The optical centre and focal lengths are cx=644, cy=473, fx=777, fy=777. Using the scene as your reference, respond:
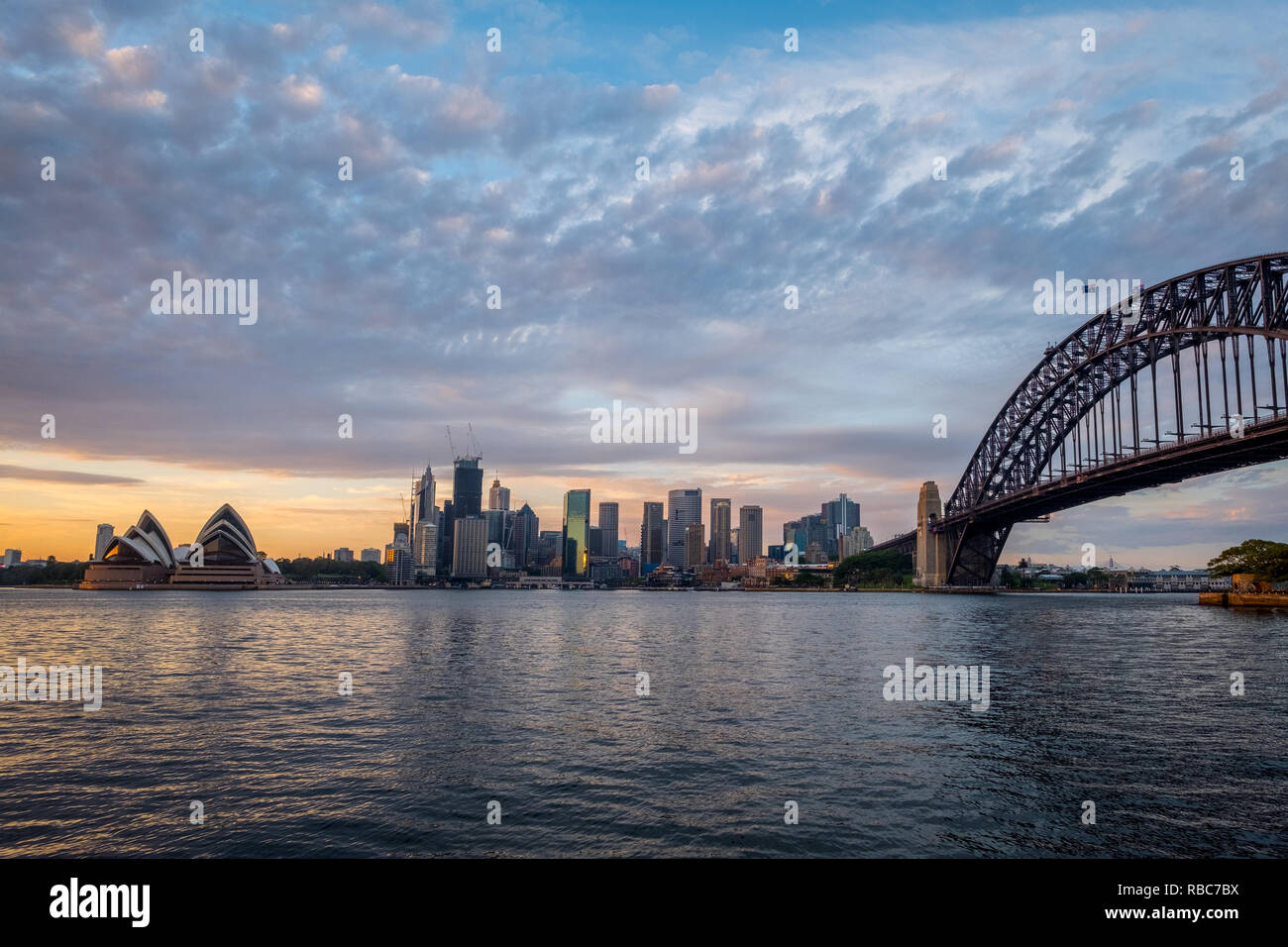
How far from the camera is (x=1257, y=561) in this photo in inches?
3590

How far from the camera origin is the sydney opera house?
189750mm

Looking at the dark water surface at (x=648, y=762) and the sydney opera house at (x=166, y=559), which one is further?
the sydney opera house at (x=166, y=559)

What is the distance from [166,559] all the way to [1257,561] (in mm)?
220420

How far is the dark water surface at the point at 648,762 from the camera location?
12.9 m

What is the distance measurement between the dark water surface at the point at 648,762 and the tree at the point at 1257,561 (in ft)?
217
